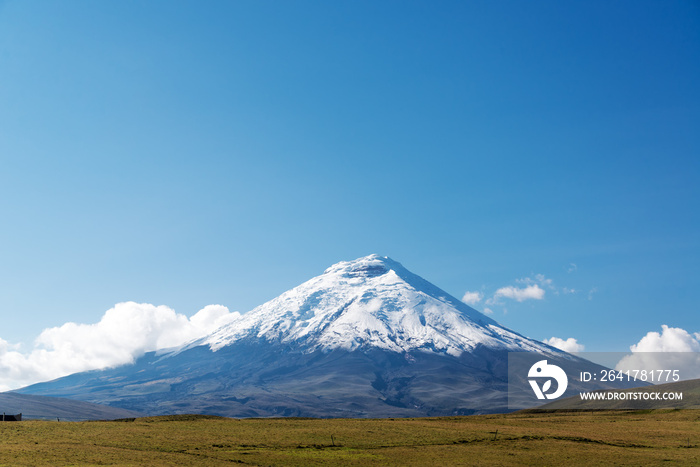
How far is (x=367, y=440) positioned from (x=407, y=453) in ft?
30.6

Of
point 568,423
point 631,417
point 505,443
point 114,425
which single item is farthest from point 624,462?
point 114,425

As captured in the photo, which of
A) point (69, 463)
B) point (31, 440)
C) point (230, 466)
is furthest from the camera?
point (31, 440)

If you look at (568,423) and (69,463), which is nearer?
(69,463)

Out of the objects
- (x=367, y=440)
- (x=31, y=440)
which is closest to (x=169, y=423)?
(x=31, y=440)

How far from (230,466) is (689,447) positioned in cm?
6631

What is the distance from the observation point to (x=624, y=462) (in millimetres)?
75938

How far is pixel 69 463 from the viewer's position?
5988cm

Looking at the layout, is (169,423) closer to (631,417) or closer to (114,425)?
(114,425)

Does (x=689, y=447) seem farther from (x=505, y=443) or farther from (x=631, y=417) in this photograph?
(x=631, y=417)

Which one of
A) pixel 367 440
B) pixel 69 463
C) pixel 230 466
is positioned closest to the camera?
pixel 69 463

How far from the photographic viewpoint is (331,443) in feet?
271

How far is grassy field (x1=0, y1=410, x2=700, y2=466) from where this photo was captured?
68.8 m

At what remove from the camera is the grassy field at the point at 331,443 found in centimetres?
6881

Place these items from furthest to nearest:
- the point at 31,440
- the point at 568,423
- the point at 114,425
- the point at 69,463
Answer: the point at 568,423 < the point at 114,425 < the point at 31,440 < the point at 69,463
